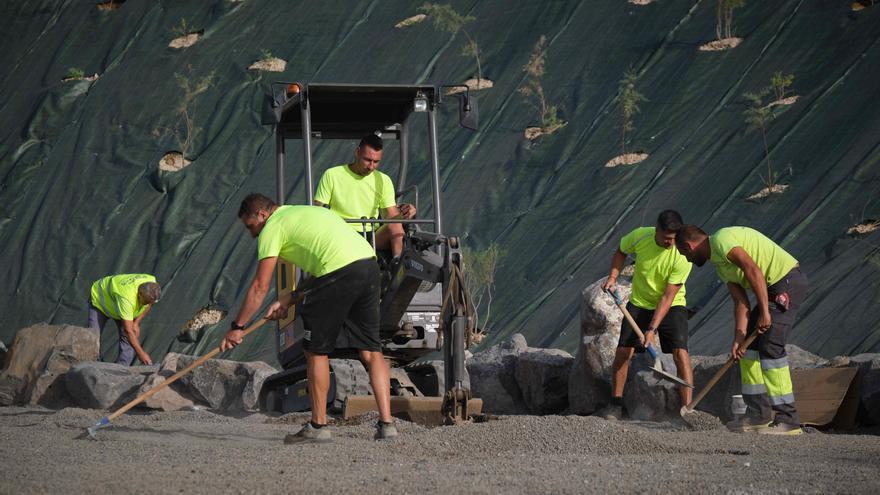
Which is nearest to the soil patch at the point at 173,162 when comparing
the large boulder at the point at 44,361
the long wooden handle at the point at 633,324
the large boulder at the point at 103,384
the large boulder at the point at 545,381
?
the large boulder at the point at 44,361

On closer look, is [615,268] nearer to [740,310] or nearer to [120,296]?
[740,310]

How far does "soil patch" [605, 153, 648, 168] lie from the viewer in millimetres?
13703

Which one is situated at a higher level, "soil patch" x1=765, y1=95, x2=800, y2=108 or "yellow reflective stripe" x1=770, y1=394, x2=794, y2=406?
"soil patch" x1=765, y1=95, x2=800, y2=108

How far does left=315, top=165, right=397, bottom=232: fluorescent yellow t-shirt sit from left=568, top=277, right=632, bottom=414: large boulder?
7.68 ft

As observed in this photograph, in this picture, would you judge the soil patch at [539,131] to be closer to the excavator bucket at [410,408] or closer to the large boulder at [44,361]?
the large boulder at [44,361]

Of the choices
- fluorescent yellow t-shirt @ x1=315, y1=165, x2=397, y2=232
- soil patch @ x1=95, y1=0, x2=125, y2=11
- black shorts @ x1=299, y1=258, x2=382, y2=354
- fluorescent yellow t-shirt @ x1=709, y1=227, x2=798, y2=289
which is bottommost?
black shorts @ x1=299, y1=258, x2=382, y2=354

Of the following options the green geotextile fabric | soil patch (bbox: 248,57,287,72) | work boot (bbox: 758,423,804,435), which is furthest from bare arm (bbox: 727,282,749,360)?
soil patch (bbox: 248,57,287,72)

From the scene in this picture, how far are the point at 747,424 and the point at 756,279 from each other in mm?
1004

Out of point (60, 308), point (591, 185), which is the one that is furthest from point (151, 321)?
point (591, 185)

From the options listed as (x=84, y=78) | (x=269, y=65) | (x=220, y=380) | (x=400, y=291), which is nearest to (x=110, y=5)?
(x=84, y=78)

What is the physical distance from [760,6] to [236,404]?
29.0 ft

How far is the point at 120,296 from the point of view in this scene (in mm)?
11539

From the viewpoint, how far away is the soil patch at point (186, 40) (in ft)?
63.9

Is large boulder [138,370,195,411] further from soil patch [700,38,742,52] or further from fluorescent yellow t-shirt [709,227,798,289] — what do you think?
soil patch [700,38,742,52]
